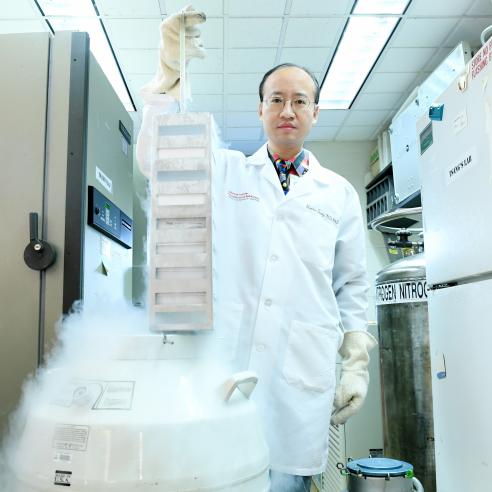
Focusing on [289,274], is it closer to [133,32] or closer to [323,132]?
[133,32]

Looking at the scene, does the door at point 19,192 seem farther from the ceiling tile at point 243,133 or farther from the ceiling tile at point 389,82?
the ceiling tile at point 243,133

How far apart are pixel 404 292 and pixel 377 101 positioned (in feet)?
9.38

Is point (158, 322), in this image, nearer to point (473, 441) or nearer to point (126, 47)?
point (473, 441)

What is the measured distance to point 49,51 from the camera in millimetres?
1197

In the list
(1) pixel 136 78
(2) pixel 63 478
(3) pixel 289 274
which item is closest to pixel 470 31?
(1) pixel 136 78

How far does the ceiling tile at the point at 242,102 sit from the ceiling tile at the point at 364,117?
1.00 m

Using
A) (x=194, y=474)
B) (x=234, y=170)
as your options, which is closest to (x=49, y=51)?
(x=234, y=170)

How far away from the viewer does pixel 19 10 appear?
3.24m

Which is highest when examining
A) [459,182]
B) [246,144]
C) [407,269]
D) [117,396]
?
[246,144]

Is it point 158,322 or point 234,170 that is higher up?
point 234,170

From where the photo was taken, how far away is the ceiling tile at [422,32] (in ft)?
11.0

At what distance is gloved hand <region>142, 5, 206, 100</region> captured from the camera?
3.20 ft

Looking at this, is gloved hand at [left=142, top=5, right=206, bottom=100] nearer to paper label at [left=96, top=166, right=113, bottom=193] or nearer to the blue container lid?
paper label at [left=96, top=166, right=113, bottom=193]

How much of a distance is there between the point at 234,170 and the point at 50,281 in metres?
0.58
